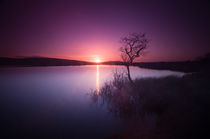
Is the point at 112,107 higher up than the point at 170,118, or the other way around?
the point at 170,118

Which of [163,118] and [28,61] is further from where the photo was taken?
[28,61]

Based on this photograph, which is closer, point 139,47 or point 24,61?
point 139,47

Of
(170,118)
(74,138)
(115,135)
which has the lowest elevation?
(74,138)

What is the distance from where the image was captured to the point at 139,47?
1377 centimetres

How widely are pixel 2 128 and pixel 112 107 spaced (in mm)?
7468

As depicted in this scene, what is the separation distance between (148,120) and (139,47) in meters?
9.89

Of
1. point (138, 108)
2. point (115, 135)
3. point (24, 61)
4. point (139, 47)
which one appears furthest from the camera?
Answer: point (24, 61)

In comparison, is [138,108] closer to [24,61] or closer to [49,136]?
[49,136]

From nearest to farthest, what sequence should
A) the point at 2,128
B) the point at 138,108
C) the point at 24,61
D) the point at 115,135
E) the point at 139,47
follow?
the point at 115,135 → the point at 2,128 → the point at 138,108 → the point at 139,47 → the point at 24,61

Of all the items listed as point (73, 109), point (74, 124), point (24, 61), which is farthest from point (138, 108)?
point (24, 61)

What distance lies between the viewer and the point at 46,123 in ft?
22.4

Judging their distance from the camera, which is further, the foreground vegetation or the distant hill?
the distant hill

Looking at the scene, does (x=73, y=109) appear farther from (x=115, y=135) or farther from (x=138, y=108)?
(x=138, y=108)

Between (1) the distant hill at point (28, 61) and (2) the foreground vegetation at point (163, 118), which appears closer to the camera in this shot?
(2) the foreground vegetation at point (163, 118)
